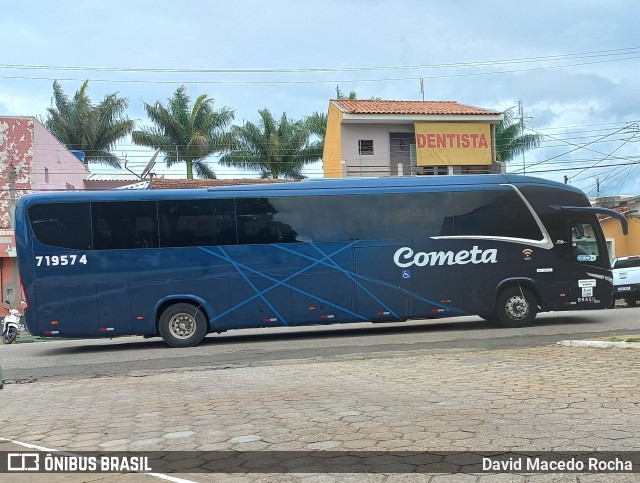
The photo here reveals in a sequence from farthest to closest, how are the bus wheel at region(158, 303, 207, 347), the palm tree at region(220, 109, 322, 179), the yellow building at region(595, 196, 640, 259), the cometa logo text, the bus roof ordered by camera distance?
the palm tree at region(220, 109, 322, 179) → the yellow building at region(595, 196, 640, 259) → the cometa logo text → the bus wheel at region(158, 303, 207, 347) → the bus roof

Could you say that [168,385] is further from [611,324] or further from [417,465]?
[611,324]

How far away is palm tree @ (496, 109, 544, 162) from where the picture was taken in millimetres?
38062

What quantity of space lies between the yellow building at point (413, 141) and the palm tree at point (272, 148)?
6.11 metres

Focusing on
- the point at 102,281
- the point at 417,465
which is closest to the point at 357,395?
the point at 417,465

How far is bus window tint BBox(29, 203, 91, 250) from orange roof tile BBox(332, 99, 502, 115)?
20271 mm

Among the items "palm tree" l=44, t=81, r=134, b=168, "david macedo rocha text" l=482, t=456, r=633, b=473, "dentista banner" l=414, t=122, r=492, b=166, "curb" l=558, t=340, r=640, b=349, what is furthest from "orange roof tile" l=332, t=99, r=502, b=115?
"david macedo rocha text" l=482, t=456, r=633, b=473

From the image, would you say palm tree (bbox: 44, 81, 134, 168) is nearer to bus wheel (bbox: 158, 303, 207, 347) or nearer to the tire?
the tire

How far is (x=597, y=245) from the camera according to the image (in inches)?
588

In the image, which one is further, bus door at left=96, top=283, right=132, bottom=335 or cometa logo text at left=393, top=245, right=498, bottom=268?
cometa logo text at left=393, top=245, right=498, bottom=268

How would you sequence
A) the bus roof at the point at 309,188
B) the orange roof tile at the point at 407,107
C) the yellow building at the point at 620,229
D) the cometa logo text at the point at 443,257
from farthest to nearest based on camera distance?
1. the yellow building at the point at 620,229
2. the orange roof tile at the point at 407,107
3. the cometa logo text at the point at 443,257
4. the bus roof at the point at 309,188

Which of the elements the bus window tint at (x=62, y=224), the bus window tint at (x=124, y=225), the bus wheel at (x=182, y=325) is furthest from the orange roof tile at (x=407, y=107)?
the bus window tint at (x=62, y=224)

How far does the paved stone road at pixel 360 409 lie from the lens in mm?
5082

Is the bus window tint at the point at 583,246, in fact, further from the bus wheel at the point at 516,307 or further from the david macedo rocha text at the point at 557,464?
the david macedo rocha text at the point at 557,464

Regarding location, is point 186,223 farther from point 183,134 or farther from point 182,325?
point 183,134
